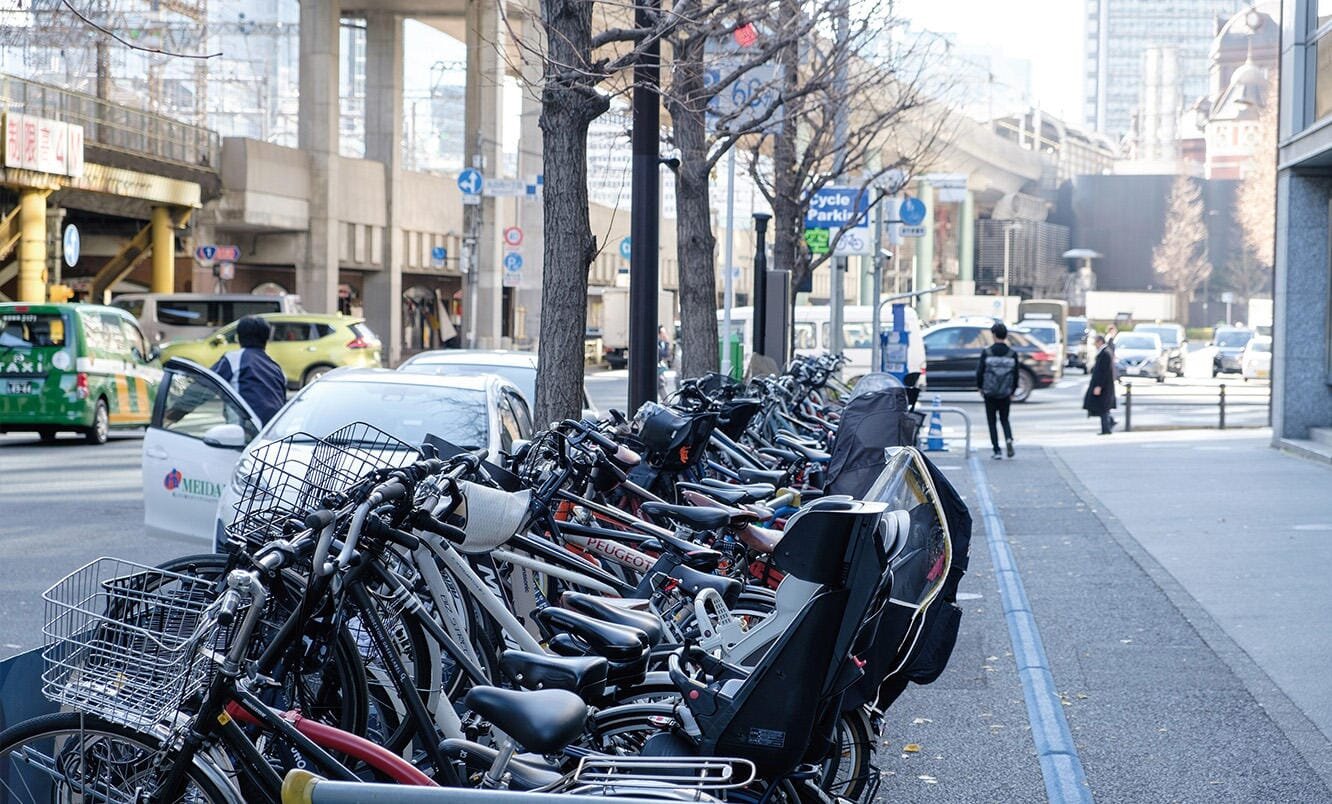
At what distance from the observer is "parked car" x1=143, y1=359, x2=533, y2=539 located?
9.09 meters

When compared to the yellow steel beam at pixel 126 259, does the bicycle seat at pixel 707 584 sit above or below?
below

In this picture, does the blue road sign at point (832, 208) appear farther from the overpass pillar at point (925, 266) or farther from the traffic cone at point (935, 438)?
the overpass pillar at point (925, 266)

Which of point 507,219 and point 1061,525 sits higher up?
point 507,219

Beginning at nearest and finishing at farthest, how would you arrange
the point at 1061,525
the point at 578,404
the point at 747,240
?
the point at 578,404, the point at 1061,525, the point at 747,240

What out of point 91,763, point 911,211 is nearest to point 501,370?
point 91,763

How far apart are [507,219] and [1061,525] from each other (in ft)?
139

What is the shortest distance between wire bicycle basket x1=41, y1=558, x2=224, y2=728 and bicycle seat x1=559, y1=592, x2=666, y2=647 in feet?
3.50

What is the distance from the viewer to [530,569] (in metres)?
5.33

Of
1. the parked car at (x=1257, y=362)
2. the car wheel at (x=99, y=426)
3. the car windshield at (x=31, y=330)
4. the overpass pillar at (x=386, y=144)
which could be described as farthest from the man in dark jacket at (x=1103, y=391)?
the overpass pillar at (x=386, y=144)

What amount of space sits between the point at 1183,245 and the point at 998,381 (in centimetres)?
9970

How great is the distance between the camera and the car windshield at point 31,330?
20422mm

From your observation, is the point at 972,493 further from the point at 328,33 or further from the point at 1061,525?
the point at 328,33

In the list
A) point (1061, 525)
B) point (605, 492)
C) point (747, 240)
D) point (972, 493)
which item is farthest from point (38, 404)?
point (747, 240)

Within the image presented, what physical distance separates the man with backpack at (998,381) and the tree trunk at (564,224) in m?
10.8
